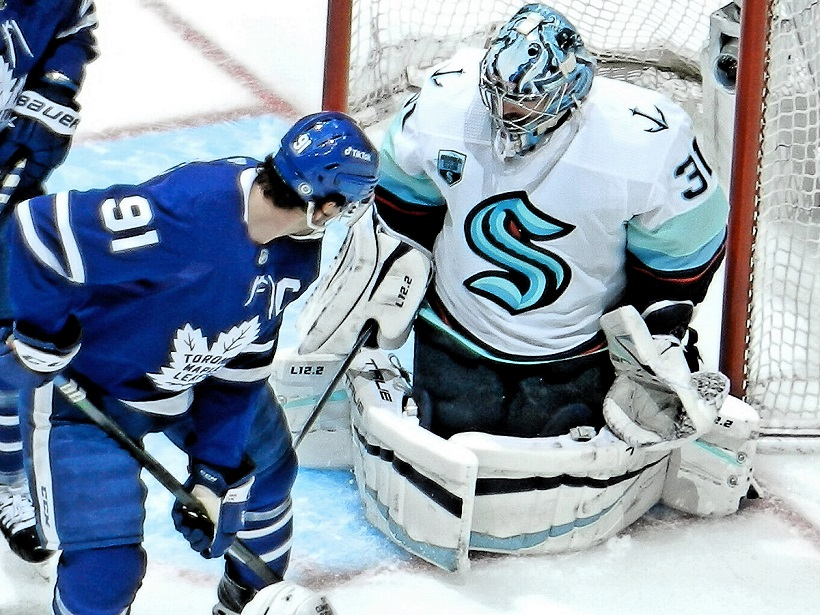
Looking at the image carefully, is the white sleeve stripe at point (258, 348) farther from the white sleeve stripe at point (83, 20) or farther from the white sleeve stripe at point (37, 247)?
the white sleeve stripe at point (83, 20)

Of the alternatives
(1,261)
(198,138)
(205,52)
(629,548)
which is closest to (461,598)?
(629,548)

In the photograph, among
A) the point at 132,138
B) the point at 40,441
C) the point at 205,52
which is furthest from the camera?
the point at 205,52

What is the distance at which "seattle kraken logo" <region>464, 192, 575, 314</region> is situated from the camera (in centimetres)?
236

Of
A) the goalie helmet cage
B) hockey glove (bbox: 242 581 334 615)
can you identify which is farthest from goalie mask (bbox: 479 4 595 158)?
hockey glove (bbox: 242 581 334 615)

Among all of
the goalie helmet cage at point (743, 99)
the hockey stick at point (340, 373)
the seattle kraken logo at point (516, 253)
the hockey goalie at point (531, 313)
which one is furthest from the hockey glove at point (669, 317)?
the hockey stick at point (340, 373)

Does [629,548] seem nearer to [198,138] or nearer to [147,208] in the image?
[147,208]

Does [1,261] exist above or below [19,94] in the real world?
below

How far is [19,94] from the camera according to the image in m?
2.23

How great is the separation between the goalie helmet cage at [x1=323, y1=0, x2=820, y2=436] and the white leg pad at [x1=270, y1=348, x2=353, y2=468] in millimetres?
558

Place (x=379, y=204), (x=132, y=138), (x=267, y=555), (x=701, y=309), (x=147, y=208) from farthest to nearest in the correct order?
(x=132, y=138)
(x=701, y=309)
(x=379, y=204)
(x=267, y=555)
(x=147, y=208)

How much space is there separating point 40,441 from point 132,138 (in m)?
2.06

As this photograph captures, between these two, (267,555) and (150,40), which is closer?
(267,555)

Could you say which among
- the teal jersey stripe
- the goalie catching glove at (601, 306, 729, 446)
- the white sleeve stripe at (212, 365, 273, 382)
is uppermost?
the teal jersey stripe

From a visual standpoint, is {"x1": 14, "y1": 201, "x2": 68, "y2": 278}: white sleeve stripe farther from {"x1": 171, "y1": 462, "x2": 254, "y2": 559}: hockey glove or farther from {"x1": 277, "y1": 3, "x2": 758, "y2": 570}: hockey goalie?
{"x1": 277, "y1": 3, "x2": 758, "y2": 570}: hockey goalie
